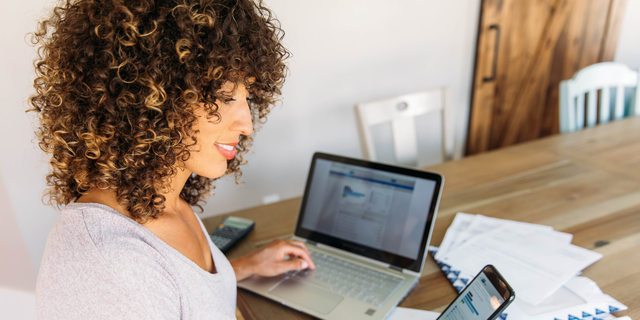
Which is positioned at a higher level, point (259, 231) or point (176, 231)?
point (176, 231)

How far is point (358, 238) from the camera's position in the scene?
111 cm

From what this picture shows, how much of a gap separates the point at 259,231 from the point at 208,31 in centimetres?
74

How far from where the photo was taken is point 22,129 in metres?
1.59

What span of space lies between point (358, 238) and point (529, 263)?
41 cm

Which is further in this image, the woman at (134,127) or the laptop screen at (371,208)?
A: the laptop screen at (371,208)

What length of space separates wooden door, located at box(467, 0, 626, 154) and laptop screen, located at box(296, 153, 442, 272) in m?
1.51

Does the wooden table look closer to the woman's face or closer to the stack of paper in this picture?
the stack of paper

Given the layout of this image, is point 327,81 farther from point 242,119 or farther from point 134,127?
point 134,127

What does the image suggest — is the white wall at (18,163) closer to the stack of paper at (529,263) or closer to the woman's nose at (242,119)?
the woman's nose at (242,119)

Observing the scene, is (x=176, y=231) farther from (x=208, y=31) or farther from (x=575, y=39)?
(x=575, y=39)

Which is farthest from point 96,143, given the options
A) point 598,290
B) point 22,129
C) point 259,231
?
point 22,129

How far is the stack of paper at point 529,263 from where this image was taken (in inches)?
36.1

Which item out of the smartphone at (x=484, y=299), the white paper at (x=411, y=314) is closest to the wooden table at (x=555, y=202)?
the white paper at (x=411, y=314)

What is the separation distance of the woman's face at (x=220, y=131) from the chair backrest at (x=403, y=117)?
0.91 meters
